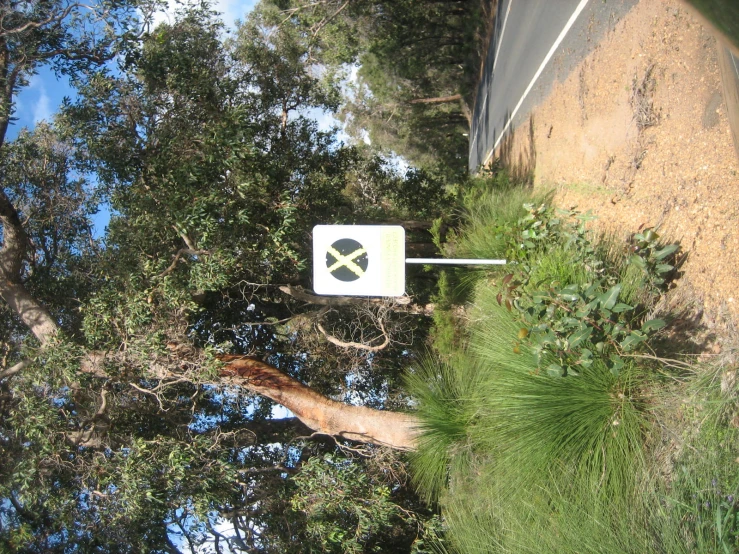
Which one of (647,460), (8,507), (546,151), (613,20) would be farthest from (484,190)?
(8,507)

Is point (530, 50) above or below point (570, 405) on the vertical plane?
above

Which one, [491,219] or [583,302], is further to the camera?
[491,219]

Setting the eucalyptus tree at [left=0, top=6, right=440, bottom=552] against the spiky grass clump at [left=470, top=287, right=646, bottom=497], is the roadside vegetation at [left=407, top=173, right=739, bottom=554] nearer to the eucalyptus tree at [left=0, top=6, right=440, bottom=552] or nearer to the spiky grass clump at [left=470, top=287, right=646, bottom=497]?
the spiky grass clump at [left=470, top=287, right=646, bottom=497]

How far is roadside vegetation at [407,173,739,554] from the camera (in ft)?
13.7

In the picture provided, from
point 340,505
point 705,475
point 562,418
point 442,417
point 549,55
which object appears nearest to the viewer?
point 705,475

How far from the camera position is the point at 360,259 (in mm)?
5414

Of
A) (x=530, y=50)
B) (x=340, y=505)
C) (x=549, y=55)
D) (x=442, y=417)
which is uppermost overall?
(x=530, y=50)

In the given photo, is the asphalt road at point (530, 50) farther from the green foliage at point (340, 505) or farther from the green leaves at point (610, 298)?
the green foliage at point (340, 505)

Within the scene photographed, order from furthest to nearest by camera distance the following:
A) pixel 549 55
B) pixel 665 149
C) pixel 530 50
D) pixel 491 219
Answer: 1. pixel 530 50
2. pixel 549 55
3. pixel 491 219
4. pixel 665 149

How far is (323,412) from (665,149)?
5.80m

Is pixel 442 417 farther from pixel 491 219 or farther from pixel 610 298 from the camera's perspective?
pixel 610 298

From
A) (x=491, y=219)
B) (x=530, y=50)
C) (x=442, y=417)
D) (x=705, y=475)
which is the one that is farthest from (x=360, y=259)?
(x=530, y=50)

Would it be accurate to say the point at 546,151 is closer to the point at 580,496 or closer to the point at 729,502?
the point at 580,496

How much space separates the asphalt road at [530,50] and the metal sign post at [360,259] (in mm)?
3883
